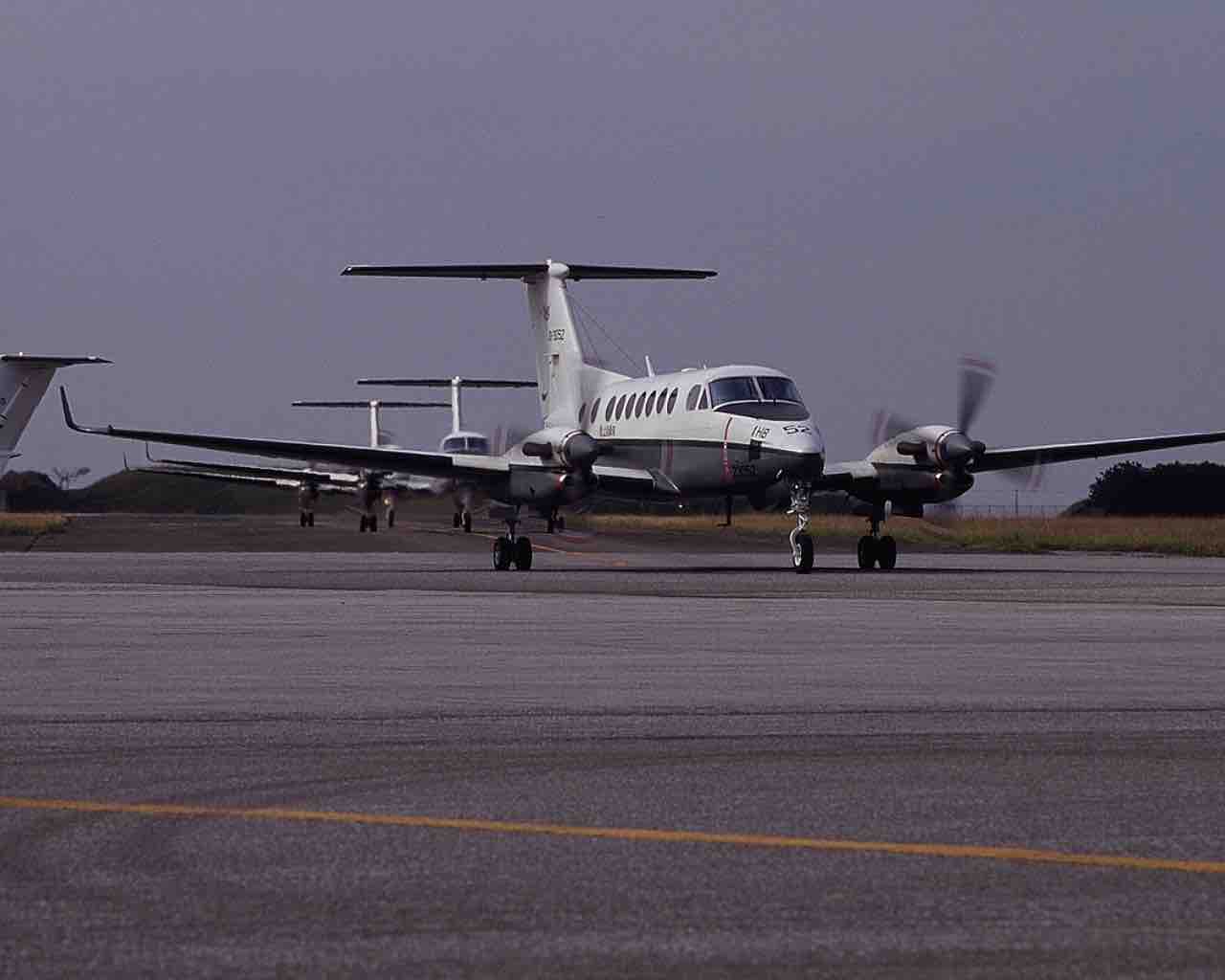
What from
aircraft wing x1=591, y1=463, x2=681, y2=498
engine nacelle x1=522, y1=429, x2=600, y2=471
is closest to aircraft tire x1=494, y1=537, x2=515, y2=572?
engine nacelle x1=522, y1=429, x2=600, y2=471

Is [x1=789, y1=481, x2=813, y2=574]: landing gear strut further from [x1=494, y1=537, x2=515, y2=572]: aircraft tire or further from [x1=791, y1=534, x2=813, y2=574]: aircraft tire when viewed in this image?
[x1=494, y1=537, x2=515, y2=572]: aircraft tire

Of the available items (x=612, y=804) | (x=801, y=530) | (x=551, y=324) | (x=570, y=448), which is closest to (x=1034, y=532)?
(x=551, y=324)

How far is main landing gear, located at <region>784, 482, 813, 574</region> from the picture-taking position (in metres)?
36.2

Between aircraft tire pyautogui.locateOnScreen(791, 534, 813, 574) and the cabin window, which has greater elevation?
the cabin window

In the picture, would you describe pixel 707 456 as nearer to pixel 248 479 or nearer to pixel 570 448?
pixel 570 448

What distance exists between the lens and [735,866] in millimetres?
6832

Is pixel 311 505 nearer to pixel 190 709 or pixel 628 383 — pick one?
pixel 628 383

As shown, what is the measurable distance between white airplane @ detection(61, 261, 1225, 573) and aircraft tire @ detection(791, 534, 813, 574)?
0.08 ft

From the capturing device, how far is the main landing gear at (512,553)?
40.3 meters

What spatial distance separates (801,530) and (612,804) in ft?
92.9

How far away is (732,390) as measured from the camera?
1517 inches

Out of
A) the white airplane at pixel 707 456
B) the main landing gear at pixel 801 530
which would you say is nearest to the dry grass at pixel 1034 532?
the white airplane at pixel 707 456

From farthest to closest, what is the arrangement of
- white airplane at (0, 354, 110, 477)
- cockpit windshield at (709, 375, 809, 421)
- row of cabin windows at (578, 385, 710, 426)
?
white airplane at (0, 354, 110, 477) < row of cabin windows at (578, 385, 710, 426) < cockpit windshield at (709, 375, 809, 421)

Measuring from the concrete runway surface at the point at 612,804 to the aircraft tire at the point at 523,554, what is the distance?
20678 millimetres
